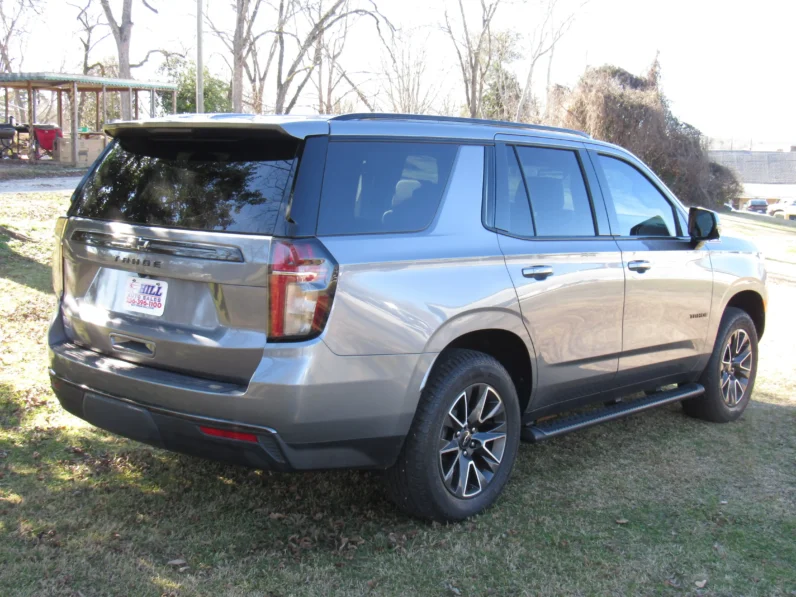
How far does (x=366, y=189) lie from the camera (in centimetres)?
363

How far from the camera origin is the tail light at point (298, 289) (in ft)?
10.7

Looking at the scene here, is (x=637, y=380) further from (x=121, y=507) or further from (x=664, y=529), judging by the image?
(x=121, y=507)

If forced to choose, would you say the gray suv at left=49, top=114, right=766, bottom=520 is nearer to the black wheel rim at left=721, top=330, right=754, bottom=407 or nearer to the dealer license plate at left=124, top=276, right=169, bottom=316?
the dealer license plate at left=124, top=276, right=169, bottom=316

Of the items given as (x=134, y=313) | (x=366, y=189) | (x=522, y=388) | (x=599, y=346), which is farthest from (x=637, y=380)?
(x=134, y=313)

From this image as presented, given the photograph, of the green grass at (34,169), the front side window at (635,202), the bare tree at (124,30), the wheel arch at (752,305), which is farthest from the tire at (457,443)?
the bare tree at (124,30)

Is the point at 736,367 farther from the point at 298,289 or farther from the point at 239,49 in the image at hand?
the point at 239,49

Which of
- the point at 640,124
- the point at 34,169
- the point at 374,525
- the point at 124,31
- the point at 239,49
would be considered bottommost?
the point at 374,525

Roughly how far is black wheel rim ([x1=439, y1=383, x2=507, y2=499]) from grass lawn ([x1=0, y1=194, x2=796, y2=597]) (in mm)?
210

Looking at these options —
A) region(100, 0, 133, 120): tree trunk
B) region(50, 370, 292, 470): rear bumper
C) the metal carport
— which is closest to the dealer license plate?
region(50, 370, 292, 470): rear bumper

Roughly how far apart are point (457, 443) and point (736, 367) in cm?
302

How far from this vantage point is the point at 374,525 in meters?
3.97

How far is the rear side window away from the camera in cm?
348

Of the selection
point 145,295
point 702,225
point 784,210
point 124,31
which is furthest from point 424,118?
point 784,210

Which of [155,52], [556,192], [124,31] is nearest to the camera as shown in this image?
[556,192]
